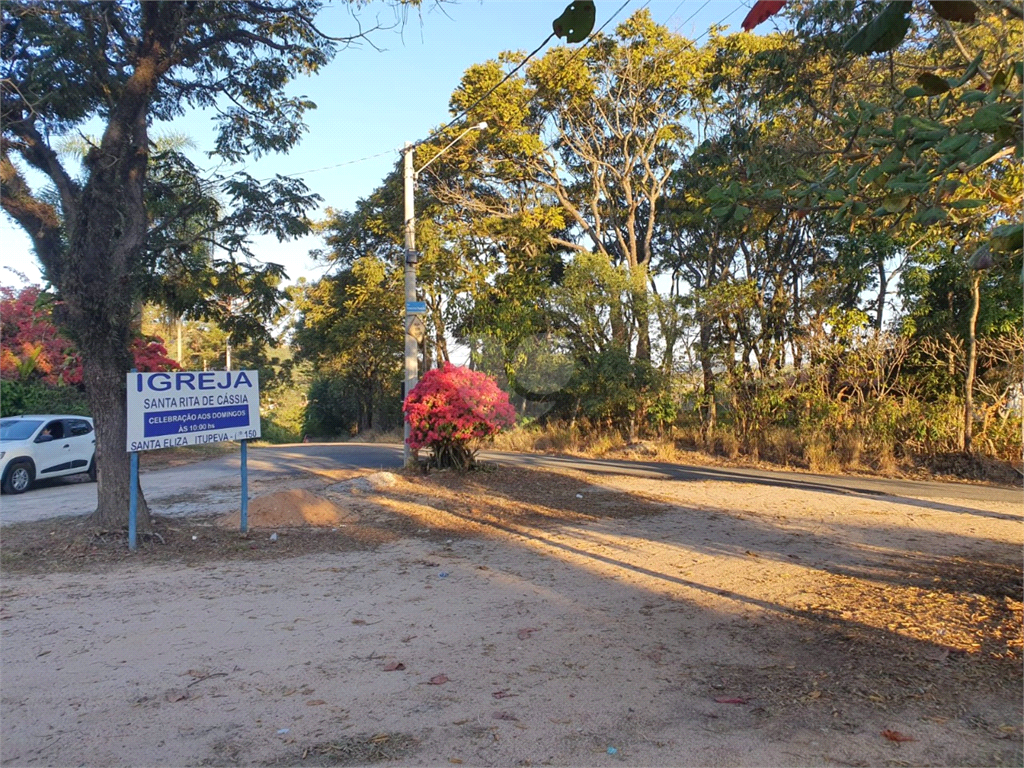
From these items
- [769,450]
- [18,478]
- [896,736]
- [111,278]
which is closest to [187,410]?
[111,278]

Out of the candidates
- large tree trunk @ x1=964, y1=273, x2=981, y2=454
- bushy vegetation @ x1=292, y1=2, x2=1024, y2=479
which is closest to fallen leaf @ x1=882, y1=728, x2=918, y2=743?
bushy vegetation @ x1=292, y1=2, x2=1024, y2=479

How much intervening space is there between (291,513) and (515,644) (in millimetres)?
5793

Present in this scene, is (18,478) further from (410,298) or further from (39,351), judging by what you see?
(39,351)

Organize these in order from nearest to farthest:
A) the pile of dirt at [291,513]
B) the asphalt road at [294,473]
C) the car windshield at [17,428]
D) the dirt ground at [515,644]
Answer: the dirt ground at [515,644] < the pile of dirt at [291,513] < the asphalt road at [294,473] < the car windshield at [17,428]

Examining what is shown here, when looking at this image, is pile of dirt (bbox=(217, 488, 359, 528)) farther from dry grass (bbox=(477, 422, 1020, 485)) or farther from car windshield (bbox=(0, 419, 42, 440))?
car windshield (bbox=(0, 419, 42, 440))

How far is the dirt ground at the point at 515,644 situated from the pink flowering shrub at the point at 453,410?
13.2 feet

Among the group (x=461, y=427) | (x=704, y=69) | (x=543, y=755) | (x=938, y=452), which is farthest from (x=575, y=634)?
(x=704, y=69)

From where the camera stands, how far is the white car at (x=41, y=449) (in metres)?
14.0

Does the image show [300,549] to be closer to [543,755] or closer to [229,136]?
[543,755]

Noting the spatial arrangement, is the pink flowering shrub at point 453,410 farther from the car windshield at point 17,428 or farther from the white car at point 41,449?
the car windshield at point 17,428

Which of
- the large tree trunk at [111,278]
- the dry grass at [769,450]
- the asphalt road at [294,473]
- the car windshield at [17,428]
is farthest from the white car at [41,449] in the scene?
the dry grass at [769,450]

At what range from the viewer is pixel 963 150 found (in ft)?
13.5

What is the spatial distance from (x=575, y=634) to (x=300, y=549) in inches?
173

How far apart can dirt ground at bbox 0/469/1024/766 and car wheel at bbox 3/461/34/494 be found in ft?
15.6
